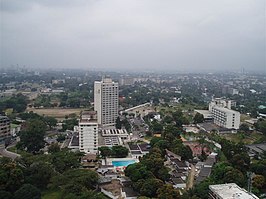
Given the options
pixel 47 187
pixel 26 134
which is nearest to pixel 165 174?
pixel 47 187

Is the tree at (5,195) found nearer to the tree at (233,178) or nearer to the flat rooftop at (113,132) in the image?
the tree at (233,178)

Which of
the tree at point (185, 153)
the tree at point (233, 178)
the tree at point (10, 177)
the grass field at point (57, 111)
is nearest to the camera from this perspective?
the tree at point (10, 177)

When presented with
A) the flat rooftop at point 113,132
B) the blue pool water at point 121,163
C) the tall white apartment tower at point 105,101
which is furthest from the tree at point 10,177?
the tall white apartment tower at point 105,101

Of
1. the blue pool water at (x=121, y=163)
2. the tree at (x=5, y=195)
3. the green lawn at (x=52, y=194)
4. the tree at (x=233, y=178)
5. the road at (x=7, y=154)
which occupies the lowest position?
the road at (x=7, y=154)

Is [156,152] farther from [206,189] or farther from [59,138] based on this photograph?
[59,138]

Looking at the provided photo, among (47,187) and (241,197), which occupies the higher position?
(241,197)

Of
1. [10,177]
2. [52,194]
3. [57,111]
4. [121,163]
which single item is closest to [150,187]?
[52,194]

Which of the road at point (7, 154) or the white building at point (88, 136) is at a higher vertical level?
the white building at point (88, 136)
